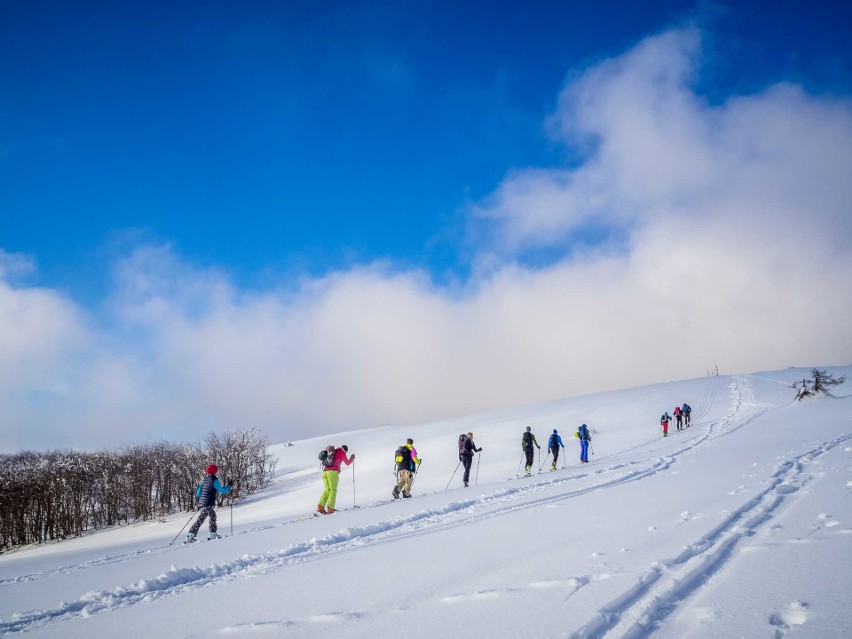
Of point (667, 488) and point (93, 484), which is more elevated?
point (667, 488)

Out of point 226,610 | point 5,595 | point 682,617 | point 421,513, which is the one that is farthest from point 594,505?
point 5,595

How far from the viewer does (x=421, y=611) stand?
13.2 feet

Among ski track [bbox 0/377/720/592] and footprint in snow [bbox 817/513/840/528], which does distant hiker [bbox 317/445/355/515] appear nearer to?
ski track [bbox 0/377/720/592]

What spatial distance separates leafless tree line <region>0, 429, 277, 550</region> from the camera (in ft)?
123

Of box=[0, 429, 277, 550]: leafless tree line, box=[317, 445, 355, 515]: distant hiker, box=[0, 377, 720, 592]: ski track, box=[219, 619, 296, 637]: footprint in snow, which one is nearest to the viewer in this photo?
box=[219, 619, 296, 637]: footprint in snow

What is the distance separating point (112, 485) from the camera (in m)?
43.1

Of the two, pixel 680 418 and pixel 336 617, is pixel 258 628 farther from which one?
pixel 680 418

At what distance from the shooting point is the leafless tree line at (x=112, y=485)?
123 ft

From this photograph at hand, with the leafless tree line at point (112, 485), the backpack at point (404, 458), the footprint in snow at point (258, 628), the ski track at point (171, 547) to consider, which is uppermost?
the footprint in snow at point (258, 628)

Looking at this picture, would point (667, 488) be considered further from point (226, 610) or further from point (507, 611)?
point (226, 610)

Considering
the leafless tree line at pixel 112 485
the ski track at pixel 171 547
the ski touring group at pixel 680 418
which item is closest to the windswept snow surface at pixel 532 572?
the ski track at pixel 171 547

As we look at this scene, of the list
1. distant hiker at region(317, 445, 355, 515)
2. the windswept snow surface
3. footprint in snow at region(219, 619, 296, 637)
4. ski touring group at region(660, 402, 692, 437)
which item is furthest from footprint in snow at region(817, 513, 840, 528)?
ski touring group at region(660, 402, 692, 437)

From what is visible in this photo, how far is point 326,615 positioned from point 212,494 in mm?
10238

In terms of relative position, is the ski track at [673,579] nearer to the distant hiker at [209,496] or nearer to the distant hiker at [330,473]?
the distant hiker at [330,473]
